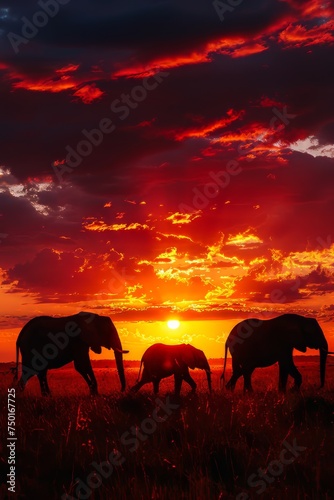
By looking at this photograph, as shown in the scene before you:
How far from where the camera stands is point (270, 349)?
2106cm

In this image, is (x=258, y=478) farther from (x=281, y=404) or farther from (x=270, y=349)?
(x=270, y=349)

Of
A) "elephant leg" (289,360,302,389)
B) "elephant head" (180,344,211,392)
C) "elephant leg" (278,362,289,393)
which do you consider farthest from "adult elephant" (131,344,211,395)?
"elephant leg" (289,360,302,389)

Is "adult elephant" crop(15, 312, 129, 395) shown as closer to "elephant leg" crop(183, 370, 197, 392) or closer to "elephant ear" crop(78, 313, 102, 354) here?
"elephant ear" crop(78, 313, 102, 354)

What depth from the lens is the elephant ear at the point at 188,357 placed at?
21.5 meters

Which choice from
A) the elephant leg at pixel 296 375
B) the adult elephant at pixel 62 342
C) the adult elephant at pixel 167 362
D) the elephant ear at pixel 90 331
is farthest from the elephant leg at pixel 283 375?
the elephant ear at pixel 90 331

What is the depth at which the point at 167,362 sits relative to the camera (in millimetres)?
21359

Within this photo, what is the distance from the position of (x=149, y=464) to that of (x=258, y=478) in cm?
124

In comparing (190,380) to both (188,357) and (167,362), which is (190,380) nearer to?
(167,362)

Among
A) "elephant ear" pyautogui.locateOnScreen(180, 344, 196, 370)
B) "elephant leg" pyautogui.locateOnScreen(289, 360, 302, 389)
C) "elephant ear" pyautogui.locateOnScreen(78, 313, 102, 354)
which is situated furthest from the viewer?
"elephant ear" pyautogui.locateOnScreen(180, 344, 196, 370)

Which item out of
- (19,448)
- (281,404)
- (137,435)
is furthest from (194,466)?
(281,404)

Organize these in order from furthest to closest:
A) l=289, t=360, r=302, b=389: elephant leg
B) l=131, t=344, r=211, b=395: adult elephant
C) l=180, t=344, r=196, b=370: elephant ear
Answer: l=180, t=344, r=196, b=370: elephant ear, l=131, t=344, r=211, b=395: adult elephant, l=289, t=360, r=302, b=389: elephant leg

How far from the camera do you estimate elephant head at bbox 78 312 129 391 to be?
778 inches

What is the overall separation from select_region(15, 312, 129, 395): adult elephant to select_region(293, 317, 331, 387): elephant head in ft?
18.3

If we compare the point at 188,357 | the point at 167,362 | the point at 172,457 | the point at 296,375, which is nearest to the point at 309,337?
the point at 296,375
